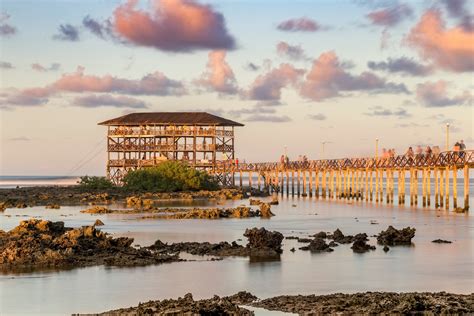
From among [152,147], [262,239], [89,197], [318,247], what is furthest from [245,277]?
[152,147]

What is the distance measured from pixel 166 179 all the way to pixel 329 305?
241ft

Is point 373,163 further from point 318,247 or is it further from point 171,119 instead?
point 318,247

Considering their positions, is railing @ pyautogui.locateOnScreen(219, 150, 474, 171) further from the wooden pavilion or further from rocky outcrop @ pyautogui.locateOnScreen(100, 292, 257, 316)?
rocky outcrop @ pyautogui.locateOnScreen(100, 292, 257, 316)

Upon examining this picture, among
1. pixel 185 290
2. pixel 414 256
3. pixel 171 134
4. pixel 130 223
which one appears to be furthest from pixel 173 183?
pixel 185 290

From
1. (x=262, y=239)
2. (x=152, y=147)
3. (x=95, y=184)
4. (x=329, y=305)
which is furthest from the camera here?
Answer: (x=152, y=147)

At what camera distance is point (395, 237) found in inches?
1476

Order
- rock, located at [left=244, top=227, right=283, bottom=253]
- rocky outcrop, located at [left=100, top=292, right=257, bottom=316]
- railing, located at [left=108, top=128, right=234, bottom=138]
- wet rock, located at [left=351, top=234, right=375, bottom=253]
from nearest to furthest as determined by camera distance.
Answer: rocky outcrop, located at [left=100, top=292, right=257, bottom=316]
rock, located at [left=244, top=227, right=283, bottom=253]
wet rock, located at [left=351, top=234, right=375, bottom=253]
railing, located at [left=108, top=128, right=234, bottom=138]

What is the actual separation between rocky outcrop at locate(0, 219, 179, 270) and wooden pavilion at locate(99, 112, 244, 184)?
247 ft

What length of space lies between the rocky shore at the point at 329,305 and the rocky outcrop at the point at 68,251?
27.0 feet

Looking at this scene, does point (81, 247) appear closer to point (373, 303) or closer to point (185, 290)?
point (185, 290)

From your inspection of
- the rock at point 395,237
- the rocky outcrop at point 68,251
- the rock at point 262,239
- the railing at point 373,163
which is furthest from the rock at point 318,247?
the railing at point 373,163

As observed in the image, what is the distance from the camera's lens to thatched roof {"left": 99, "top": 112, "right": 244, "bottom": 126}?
355 feet

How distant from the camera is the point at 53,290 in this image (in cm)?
2395

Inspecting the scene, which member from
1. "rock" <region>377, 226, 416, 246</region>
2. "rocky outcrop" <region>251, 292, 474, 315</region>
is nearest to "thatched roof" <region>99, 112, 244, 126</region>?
"rock" <region>377, 226, 416, 246</region>
